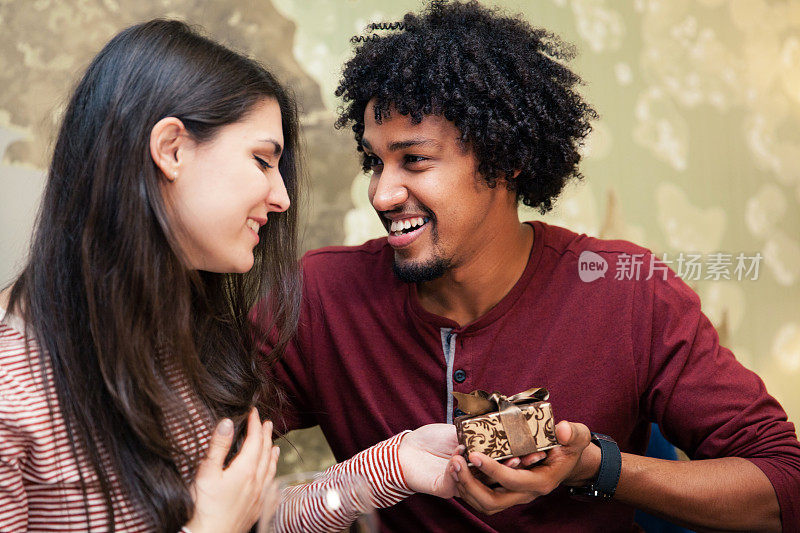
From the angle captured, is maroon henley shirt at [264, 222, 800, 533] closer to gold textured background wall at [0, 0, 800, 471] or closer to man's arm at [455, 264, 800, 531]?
man's arm at [455, 264, 800, 531]

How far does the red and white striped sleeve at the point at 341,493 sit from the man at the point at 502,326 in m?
0.25

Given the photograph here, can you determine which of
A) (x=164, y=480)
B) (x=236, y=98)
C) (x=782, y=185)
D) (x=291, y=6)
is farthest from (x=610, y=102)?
(x=164, y=480)

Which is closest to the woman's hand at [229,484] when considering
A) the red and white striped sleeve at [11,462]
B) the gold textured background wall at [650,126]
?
the red and white striped sleeve at [11,462]

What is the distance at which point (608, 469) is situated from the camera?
146 centimetres

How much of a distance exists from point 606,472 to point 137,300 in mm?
930

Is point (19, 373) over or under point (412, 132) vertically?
under

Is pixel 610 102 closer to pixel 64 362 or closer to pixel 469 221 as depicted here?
pixel 469 221

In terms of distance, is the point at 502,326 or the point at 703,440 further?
the point at 502,326

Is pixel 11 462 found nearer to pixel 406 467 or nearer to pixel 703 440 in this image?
pixel 406 467

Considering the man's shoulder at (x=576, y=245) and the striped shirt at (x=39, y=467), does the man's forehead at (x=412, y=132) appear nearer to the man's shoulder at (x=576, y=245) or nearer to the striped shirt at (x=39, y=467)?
the man's shoulder at (x=576, y=245)

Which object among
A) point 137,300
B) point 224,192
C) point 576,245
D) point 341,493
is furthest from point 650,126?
point 341,493

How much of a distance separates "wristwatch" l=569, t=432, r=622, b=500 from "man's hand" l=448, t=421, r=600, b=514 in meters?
0.11

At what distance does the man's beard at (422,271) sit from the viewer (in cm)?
168

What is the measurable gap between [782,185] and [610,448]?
6.91 ft
